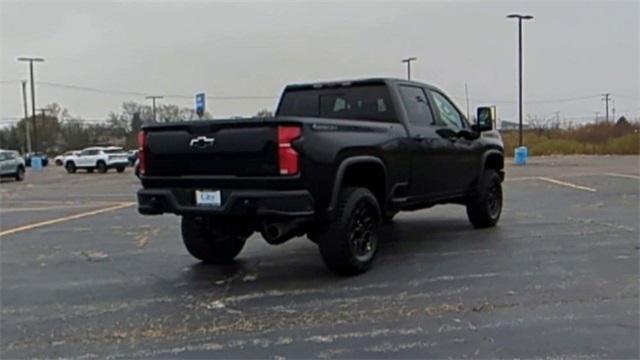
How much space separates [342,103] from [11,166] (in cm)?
2932

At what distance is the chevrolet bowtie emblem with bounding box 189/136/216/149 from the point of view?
615cm

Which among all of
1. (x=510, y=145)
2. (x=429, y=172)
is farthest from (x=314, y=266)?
(x=510, y=145)

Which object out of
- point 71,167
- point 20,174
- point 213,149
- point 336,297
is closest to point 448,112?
point 213,149

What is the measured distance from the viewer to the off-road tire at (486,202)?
9.33m

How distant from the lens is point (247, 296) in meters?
5.89

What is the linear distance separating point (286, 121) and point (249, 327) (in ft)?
5.77

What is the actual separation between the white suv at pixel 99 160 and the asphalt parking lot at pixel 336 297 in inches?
1290

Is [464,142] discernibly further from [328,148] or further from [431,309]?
[431,309]

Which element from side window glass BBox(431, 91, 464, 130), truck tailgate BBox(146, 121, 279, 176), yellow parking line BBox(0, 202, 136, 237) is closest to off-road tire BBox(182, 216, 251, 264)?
truck tailgate BBox(146, 121, 279, 176)

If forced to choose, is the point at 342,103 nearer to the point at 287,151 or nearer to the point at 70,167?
the point at 287,151

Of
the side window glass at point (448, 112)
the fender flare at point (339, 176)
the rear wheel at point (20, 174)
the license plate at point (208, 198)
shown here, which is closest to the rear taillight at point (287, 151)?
the fender flare at point (339, 176)

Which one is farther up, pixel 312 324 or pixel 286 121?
pixel 286 121

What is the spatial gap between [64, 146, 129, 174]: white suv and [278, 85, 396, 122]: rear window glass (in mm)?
35137

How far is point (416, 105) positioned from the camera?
805 cm
